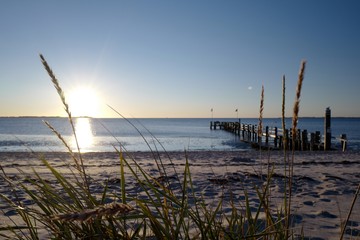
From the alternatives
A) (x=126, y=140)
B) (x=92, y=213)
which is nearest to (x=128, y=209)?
(x=92, y=213)

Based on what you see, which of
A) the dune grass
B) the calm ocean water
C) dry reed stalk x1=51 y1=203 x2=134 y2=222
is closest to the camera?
dry reed stalk x1=51 y1=203 x2=134 y2=222

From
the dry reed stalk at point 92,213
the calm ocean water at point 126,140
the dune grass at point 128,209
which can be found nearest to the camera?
the dry reed stalk at point 92,213

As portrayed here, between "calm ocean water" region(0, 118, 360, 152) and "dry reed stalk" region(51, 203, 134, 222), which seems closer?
"dry reed stalk" region(51, 203, 134, 222)

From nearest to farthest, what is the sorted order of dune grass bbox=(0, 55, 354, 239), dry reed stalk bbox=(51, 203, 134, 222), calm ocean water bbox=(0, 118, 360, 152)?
dry reed stalk bbox=(51, 203, 134, 222)
dune grass bbox=(0, 55, 354, 239)
calm ocean water bbox=(0, 118, 360, 152)

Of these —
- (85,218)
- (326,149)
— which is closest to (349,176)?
(85,218)

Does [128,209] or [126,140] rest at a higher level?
[128,209]

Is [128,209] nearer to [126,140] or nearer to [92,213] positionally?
[92,213]

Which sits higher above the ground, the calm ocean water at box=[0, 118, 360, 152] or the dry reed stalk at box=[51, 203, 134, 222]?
the dry reed stalk at box=[51, 203, 134, 222]

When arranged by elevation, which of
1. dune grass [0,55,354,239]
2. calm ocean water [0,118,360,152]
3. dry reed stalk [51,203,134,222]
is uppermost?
dry reed stalk [51,203,134,222]

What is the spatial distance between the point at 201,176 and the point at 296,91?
22.0ft

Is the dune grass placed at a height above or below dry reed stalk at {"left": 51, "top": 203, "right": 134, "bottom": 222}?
below

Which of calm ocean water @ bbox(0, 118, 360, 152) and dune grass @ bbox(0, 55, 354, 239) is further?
calm ocean water @ bbox(0, 118, 360, 152)

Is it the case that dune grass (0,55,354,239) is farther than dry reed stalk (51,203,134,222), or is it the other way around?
dune grass (0,55,354,239)

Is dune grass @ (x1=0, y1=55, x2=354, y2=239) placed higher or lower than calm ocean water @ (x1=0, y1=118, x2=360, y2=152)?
higher
